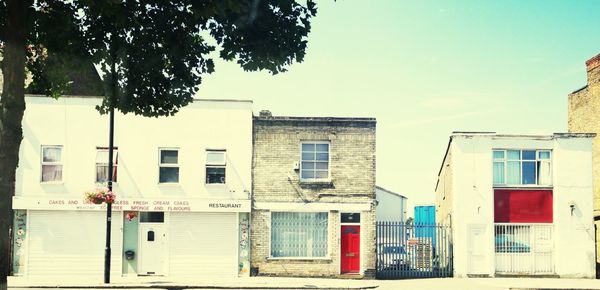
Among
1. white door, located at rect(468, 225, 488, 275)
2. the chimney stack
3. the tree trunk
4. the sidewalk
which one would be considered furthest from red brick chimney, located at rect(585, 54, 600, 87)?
the tree trunk

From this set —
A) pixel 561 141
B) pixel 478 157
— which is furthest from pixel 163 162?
pixel 561 141

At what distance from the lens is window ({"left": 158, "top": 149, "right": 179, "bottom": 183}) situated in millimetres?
26547

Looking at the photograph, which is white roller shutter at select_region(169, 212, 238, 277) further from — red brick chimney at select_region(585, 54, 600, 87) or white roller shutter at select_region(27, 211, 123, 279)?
red brick chimney at select_region(585, 54, 600, 87)

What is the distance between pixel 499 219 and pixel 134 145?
48.4 feet

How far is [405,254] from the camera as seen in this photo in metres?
27.3

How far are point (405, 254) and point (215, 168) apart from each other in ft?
27.5

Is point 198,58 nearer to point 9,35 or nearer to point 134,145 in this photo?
point 9,35

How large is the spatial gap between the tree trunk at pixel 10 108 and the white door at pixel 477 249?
65.2 feet

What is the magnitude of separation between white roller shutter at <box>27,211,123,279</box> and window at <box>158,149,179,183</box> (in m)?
2.27

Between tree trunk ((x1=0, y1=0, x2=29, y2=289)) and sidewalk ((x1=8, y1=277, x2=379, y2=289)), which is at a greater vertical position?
tree trunk ((x1=0, y1=0, x2=29, y2=289))

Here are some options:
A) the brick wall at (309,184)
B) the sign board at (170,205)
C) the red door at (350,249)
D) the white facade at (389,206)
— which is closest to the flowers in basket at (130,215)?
the sign board at (170,205)

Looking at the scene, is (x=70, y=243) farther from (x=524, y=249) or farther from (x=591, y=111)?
(x=591, y=111)

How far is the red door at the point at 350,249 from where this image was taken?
26.5 meters

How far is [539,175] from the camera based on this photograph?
2747 cm
